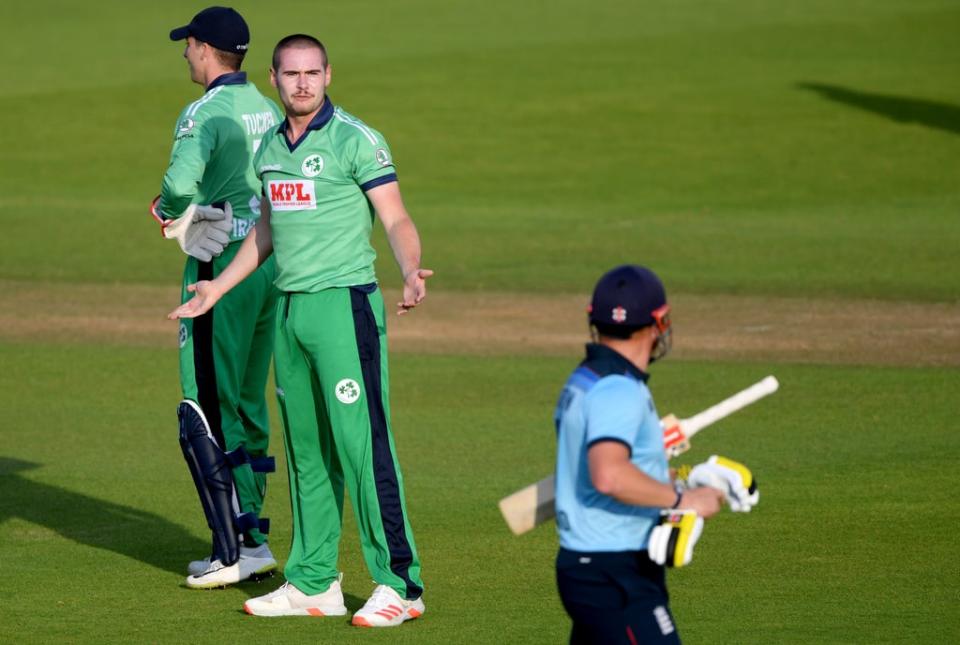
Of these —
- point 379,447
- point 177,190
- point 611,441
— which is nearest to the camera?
point 611,441

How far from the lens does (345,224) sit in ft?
23.8

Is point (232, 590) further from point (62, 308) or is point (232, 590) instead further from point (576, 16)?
point (576, 16)

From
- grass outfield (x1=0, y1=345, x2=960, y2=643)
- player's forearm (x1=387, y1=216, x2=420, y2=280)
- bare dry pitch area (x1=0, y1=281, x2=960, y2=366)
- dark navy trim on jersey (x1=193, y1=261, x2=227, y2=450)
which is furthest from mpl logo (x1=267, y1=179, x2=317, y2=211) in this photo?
bare dry pitch area (x1=0, y1=281, x2=960, y2=366)

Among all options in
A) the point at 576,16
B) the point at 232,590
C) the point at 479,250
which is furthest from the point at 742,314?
the point at 576,16

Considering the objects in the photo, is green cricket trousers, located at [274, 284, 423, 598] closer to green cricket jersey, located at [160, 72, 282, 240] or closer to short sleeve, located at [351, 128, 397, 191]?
short sleeve, located at [351, 128, 397, 191]

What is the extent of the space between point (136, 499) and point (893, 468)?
4596mm

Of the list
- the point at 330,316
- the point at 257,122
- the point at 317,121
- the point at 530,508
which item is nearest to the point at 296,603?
the point at 330,316

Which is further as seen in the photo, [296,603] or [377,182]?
[296,603]

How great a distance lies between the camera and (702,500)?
16.8ft

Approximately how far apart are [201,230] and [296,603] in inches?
76.1

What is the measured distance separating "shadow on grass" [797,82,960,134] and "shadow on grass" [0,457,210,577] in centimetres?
2423

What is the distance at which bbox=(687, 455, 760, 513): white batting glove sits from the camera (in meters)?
5.15

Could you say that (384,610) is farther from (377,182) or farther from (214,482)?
(377,182)

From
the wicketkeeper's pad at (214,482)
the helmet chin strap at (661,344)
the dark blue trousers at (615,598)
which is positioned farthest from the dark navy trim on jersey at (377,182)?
the dark blue trousers at (615,598)
